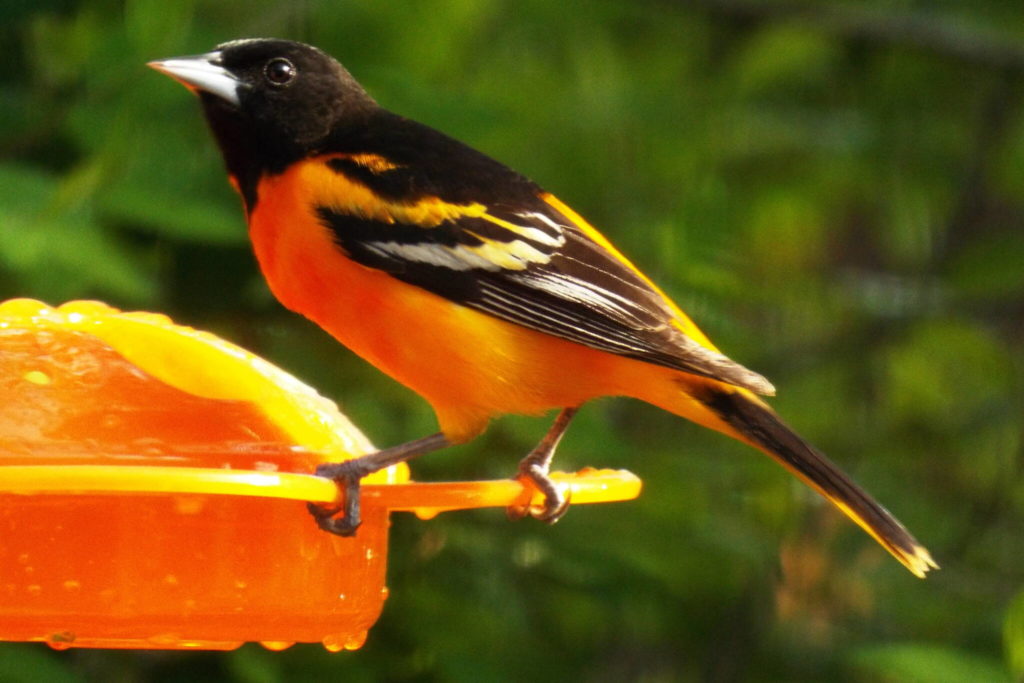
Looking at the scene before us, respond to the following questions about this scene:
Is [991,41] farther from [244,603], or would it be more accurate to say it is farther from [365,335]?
[244,603]

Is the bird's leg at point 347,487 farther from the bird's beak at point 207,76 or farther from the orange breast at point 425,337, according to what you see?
the bird's beak at point 207,76

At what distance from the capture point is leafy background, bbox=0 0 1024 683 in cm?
412

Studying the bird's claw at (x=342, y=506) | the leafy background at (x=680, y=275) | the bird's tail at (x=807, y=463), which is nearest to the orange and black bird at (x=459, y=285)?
the bird's tail at (x=807, y=463)

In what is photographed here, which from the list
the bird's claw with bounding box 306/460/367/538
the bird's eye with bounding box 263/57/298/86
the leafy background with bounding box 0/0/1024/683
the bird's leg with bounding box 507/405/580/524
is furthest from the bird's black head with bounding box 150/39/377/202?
the bird's claw with bounding box 306/460/367/538

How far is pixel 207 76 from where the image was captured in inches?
145

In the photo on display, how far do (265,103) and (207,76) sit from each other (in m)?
0.23

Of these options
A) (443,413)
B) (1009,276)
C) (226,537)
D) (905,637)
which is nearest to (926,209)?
(1009,276)

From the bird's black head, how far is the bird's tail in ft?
3.98

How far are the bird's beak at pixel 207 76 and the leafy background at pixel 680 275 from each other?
208 millimetres

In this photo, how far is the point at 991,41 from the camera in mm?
6523

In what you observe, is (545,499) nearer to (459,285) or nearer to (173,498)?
(459,285)

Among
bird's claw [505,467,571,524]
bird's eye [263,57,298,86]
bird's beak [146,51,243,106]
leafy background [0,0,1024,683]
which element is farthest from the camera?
leafy background [0,0,1024,683]

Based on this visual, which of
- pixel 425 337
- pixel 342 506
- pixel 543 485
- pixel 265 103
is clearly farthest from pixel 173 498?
pixel 265 103

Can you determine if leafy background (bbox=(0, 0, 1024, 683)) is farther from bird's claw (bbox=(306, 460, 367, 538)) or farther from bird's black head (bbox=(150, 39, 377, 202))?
bird's claw (bbox=(306, 460, 367, 538))
